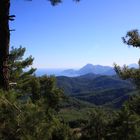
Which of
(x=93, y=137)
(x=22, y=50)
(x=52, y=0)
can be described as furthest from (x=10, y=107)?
(x=93, y=137)

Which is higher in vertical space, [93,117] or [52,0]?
[52,0]

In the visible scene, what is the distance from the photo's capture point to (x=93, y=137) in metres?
44.2

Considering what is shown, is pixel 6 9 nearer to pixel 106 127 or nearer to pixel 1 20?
pixel 1 20

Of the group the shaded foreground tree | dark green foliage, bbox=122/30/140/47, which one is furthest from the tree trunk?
dark green foliage, bbox=122/30/140/47

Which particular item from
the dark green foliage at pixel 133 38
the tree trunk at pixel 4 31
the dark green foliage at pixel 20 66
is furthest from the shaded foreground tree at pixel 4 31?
the dark green foliage at pixel 20 66

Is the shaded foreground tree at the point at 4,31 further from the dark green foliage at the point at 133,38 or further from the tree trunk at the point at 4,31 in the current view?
the dark green foliage at the point at 133,38

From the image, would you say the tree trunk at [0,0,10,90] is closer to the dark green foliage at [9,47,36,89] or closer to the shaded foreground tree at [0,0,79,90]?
the shaded foreground tree at [0,0,79,90]

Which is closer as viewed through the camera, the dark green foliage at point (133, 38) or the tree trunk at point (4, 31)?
the tree trunk at point (4, 31)

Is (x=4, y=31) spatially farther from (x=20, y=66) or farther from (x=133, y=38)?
(x=20, y=66)

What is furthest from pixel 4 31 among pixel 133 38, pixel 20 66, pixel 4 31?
pixel 20 66

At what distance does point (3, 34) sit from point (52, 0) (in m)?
2.06

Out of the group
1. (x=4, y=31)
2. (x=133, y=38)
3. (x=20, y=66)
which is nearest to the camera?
(x=4, y=31)

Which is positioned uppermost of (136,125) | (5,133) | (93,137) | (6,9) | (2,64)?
(6,9)

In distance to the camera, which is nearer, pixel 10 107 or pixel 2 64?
pixel 10 107
